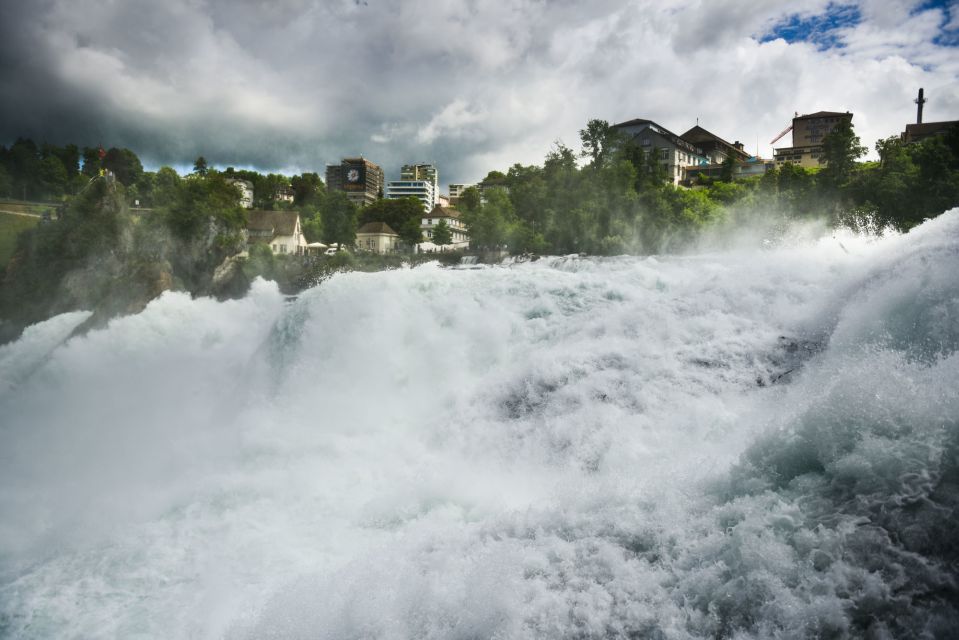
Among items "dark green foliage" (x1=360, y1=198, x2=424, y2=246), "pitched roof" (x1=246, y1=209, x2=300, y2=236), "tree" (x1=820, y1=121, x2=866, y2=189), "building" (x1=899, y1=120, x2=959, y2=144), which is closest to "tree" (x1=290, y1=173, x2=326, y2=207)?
"dark green foliage" (x1=360, y1=198, x2=424, y2=246)

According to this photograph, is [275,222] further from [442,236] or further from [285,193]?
[285,193]

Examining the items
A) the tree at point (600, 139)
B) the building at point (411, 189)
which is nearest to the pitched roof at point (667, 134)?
the tree at point (600, 139)

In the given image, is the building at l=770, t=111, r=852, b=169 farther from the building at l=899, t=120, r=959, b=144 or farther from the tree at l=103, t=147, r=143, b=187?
the tree at l=103, t=147, r=143, b=187

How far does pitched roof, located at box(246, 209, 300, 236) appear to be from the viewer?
1771 inches

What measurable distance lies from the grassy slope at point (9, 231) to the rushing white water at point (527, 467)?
9.93m

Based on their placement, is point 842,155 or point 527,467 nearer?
point 527,467

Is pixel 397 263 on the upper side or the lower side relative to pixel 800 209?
lower

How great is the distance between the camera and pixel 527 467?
6.59 metres

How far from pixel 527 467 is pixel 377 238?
53.3 metres

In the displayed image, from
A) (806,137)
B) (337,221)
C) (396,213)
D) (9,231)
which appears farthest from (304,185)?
(806,137)

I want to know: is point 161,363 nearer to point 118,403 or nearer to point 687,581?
point 118,403

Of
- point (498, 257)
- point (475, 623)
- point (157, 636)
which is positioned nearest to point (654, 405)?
point (475, 623)

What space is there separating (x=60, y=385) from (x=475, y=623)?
16115mm

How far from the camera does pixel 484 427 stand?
757 centimetres
